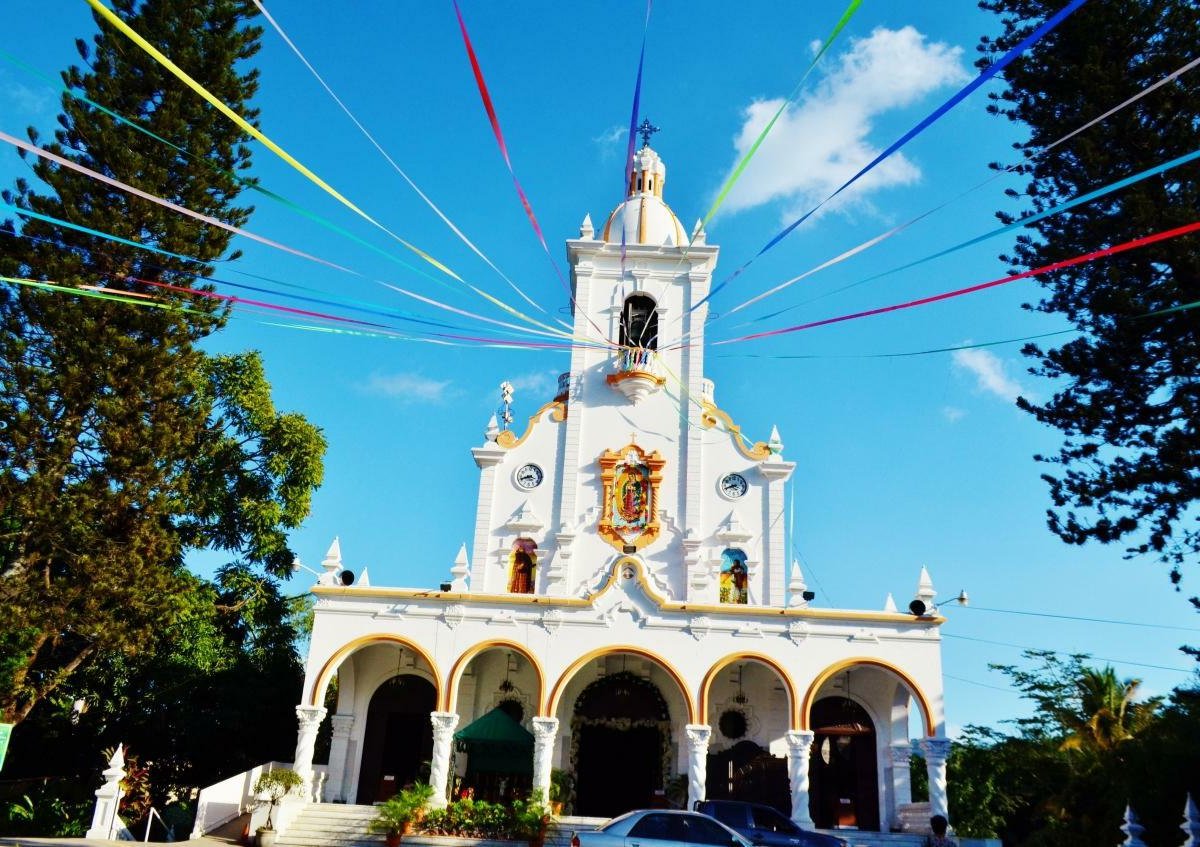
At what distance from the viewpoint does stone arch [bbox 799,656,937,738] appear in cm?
2134

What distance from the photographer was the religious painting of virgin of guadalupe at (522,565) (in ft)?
84.7

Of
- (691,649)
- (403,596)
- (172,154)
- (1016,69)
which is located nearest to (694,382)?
(691,649)

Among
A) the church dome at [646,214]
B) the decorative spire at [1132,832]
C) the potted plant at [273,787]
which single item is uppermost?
the church dome at [646,214]

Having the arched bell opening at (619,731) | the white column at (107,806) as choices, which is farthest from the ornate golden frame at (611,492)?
the white column at (107,806)

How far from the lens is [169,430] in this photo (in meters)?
20.9

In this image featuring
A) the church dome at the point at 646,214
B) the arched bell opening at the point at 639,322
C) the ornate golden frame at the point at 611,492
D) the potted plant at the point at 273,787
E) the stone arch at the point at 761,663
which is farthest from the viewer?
the church dome at the point at 646,214

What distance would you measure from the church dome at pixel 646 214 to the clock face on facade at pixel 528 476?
25.4ft

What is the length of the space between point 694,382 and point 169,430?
46.8 ft

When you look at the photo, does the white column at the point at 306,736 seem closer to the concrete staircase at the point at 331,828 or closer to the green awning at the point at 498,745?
the concrete staircase at the point at 331,828

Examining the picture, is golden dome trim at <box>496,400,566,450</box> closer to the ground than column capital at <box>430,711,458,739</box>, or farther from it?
farther from it

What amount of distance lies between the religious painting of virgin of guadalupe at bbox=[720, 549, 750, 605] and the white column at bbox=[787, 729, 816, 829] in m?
4.67

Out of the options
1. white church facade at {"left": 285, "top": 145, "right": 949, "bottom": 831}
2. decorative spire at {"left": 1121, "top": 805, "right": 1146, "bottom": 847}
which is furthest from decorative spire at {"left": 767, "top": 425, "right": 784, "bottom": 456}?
decorative spire at {"left": 1121, "top": 805, "right": 1146, "bottom": 847}

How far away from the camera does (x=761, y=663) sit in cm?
→ 2216

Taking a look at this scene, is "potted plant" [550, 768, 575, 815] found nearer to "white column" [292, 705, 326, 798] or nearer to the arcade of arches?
the arcade of arches
